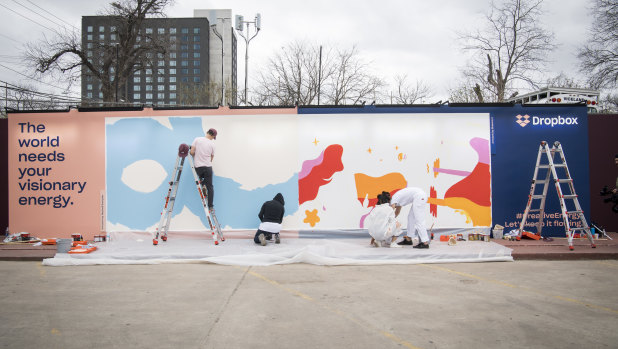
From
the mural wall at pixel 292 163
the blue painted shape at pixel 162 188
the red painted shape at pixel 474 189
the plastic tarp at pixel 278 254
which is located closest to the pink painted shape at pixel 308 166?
the mural wall at pixel 292 163

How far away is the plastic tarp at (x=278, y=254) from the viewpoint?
7.64 meters

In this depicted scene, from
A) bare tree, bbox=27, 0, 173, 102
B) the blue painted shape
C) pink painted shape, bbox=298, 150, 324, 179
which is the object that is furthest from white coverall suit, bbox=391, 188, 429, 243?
bare tree, bbox=27, 0, 173, 102

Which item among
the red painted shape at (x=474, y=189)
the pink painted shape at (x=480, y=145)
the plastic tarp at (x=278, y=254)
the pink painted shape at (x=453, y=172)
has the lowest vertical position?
the plastic tarp at (x=278, y=254)

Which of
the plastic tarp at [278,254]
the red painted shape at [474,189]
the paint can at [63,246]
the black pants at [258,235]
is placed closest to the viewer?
the plastic tarp at [278,254]

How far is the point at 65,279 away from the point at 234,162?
4309mm

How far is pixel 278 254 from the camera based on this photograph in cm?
782

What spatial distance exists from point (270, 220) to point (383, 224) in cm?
235

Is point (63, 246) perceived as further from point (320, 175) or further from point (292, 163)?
point (320, 175)

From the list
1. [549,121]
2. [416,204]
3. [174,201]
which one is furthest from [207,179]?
[549,121]

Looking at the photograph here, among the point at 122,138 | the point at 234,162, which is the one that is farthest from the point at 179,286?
the point at 122,138

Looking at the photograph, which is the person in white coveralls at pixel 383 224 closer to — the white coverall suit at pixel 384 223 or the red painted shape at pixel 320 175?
the white coverall suit at pixel 384 223

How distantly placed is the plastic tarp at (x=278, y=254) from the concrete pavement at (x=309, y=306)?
13.0 inches

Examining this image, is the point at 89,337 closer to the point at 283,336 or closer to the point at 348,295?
the point at 283,336

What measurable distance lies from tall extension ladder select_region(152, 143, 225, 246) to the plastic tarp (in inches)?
13.7
